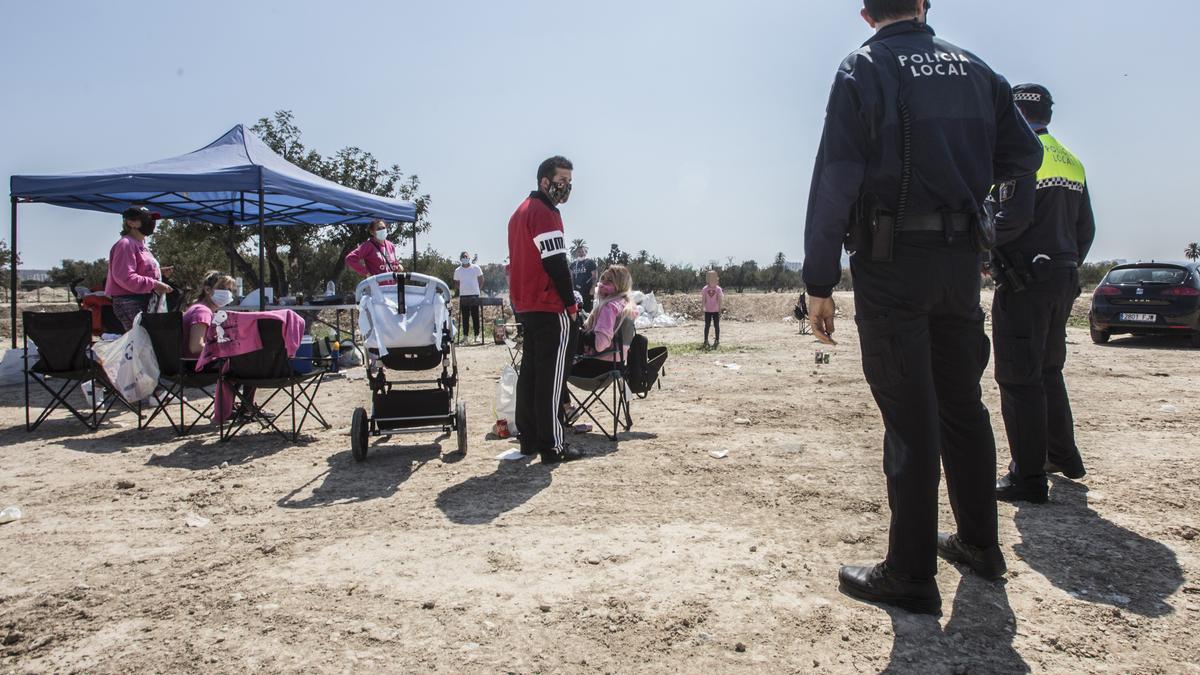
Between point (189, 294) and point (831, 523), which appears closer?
point (831, 523)

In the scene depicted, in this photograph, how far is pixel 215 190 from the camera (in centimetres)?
845

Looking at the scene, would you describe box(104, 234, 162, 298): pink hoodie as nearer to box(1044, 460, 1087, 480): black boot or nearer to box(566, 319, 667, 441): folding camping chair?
box(566, 319, 667, 441): folding camping chair

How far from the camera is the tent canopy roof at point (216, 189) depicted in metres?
7.96

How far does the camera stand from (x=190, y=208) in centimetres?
1139

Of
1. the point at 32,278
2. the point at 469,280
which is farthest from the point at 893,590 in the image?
the point at 32,278

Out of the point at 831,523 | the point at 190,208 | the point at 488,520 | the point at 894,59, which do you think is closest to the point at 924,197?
the point at 894,59

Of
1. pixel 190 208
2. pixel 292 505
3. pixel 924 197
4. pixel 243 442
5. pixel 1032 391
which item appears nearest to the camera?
pixel 924 197

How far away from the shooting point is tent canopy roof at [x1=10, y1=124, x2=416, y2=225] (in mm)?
7965

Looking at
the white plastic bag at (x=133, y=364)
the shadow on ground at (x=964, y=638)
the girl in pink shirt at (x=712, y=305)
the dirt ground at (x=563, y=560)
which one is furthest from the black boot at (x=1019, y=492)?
the girl in pink shirt at (x=712, y=305)

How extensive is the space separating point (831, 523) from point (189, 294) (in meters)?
26.6

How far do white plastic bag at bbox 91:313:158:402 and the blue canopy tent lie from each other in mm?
2479

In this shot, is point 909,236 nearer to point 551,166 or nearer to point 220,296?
point 551,166

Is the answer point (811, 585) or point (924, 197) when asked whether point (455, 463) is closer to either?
point (811, 585)

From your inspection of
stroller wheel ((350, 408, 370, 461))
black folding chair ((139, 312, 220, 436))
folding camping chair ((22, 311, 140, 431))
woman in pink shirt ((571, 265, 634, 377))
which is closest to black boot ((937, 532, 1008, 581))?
woman in pink shirt ((571, 265, 634, 377))
